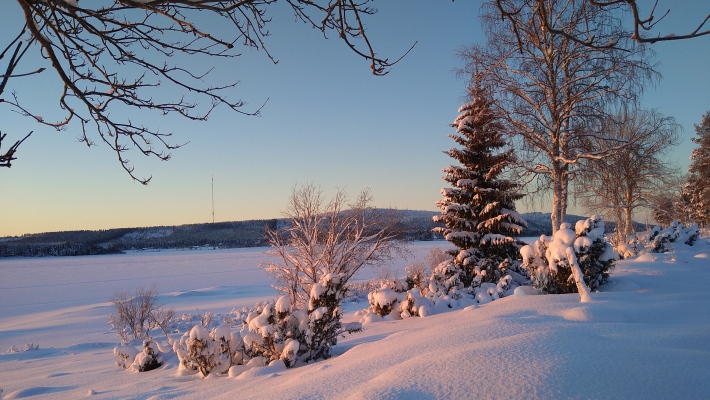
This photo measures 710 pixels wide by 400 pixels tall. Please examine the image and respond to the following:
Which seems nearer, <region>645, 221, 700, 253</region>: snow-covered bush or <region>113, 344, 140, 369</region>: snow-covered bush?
<region>113, 344, 140, 369</region>: snow-covered bush

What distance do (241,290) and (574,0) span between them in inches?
1046

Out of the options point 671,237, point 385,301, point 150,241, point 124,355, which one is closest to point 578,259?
point 385,301

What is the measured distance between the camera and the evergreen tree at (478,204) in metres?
14.0

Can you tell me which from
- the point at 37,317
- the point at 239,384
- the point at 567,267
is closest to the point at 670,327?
the point at 567,267

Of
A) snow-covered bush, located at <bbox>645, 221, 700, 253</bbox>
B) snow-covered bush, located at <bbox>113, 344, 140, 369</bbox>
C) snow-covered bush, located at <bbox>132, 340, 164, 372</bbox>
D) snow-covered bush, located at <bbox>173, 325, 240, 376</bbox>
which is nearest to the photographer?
snow-covered bush, located at <bbox>173, 325, 240, 376</bbox>

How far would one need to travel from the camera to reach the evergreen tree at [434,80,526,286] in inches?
551

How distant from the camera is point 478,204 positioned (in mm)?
14445

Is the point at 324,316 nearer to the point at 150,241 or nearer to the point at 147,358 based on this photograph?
the point at 147,358

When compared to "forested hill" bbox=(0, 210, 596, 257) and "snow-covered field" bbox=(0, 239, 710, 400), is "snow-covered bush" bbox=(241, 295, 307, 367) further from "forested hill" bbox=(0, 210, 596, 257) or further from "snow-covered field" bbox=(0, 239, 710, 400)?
"forested hill" bbox=(0, 210, 596, 257)

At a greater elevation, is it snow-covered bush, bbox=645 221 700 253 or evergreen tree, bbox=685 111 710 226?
evergreen tree, bbox=685 111 710 226

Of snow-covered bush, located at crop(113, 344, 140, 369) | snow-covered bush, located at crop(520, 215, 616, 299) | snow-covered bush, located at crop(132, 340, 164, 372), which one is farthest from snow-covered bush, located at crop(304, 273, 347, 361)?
snow-covered bush, located at crop(520, 215, 616, 299)

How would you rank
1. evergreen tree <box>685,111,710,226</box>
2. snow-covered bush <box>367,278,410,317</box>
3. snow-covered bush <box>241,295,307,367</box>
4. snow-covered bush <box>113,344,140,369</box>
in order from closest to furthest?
snow-covered bush <box>241,295,307,367</box>
snow-covered bush <box>113,344,140,369</box>
snow-covered bush <box>367,278,410,317</box>
evergreen tree <box>685,111,710,226</box>

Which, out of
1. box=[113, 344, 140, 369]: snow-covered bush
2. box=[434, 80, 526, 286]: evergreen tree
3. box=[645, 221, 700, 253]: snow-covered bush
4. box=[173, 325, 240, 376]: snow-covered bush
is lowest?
box=[113, 344, 140, 369]: snow-covered bush

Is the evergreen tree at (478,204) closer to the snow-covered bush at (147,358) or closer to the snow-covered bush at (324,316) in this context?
the snow-covered bush at (324,316)
